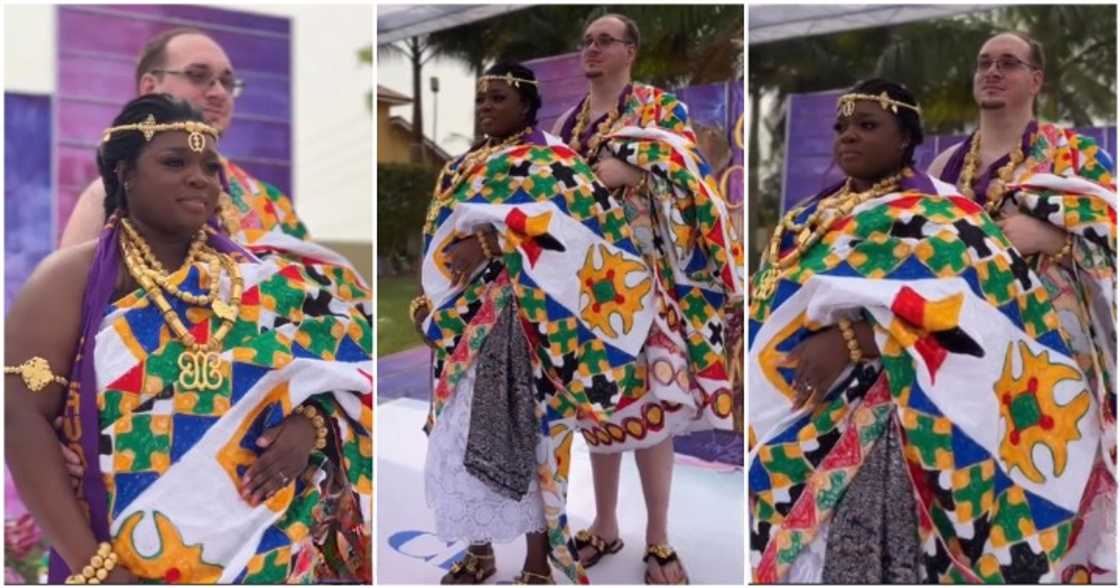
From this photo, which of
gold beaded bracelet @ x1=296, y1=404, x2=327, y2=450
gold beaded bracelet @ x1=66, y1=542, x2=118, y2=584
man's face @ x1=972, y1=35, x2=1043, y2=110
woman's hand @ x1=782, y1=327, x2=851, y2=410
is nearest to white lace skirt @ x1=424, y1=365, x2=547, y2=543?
gold beaded bracelet @ x1=296, y1=404, x2=327, y2=450

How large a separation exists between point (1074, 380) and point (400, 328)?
1788 millimetres

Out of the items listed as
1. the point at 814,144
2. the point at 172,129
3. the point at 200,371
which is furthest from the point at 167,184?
the point at 814,144

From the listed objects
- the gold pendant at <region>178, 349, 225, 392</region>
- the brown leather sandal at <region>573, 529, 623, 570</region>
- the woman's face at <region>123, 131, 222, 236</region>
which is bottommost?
the brown leather sandal at <region>573, 529, 623, 570</region>

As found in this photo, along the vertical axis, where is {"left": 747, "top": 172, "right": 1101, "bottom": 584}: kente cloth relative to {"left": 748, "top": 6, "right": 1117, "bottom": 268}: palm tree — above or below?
below

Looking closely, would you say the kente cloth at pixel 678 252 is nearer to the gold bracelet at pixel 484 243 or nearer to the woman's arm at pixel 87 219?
the gold bracelet at pixel 484 243

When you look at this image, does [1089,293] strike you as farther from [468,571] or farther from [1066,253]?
[468,571]

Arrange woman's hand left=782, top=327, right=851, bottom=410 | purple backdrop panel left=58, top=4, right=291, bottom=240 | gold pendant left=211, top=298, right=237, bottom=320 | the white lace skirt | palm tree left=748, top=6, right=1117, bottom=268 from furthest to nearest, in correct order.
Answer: palm tree left=748, top=6, right=1117, bottom=268 → the white lace skirt → purple backdrop panel left=58, top=4, right=291, bottom=240 → woman's hand left=782, top=327, right=851, bottom=410 → gold pendant left=211, top=298, right=237, bottom=320

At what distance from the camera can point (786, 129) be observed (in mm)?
2869

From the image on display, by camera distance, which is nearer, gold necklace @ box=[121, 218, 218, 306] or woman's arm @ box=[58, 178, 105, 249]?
gold necklace @ box=[121, 218, 218, 306]

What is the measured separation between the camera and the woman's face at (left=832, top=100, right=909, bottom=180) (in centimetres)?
225

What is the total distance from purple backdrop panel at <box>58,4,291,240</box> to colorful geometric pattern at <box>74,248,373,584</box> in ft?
2.03

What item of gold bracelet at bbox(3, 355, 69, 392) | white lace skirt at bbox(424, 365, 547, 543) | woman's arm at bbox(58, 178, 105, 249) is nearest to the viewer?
gold bracelet at bbox(3, 355, 69, 392)

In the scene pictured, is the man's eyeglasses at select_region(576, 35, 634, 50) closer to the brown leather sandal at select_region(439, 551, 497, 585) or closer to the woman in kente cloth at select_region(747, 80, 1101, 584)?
the woman in kente cloth at select_region(747, 80, 1101, 584)

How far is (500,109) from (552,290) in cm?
55
